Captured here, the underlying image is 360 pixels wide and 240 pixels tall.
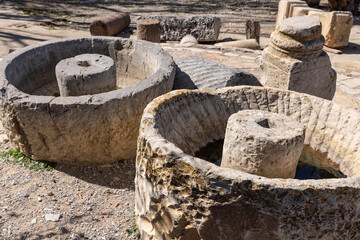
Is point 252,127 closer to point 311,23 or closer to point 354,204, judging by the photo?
point 354,204

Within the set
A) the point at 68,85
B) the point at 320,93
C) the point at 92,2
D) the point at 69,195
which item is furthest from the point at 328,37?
the point at 92,2

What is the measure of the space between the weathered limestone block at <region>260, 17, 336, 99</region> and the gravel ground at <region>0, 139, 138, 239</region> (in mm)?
2234

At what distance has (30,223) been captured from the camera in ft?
10.7

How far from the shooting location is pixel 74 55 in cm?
548

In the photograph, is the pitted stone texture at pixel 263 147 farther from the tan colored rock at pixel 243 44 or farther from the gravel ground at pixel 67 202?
the tan colored rock at pixel 243 44

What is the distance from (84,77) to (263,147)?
2.78 m

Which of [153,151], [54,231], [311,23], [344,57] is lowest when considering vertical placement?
[54,231]

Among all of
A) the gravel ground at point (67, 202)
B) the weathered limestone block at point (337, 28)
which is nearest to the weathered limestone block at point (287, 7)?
the weathered limestone block at point (337, 28)

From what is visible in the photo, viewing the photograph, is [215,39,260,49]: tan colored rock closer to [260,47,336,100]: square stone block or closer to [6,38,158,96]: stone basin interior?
[6,38,158,96]: stone basin interior

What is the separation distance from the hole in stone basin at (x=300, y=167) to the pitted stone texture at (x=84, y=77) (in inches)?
77.7

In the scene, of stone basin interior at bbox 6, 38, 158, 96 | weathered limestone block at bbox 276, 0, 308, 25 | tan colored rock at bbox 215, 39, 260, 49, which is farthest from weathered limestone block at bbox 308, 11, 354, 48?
stone basin interior at bbox 6, 38, 158, 96

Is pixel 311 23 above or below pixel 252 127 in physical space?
above

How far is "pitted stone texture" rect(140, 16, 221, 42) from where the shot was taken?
9414mm

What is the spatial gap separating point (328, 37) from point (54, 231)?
823 cm
